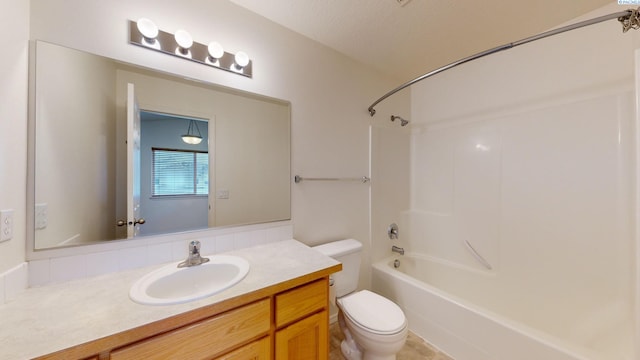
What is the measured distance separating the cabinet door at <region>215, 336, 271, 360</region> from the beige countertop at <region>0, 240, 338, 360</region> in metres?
0.22

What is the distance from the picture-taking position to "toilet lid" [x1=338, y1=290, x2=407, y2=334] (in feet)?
4.18

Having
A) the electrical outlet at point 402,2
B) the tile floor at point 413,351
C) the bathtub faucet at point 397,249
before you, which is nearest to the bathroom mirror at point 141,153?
the electrical outlet at point 402,2

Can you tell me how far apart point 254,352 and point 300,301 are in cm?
26

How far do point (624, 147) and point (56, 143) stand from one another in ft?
10.3

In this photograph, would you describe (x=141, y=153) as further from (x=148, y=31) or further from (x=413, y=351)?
(x=413, y=351)

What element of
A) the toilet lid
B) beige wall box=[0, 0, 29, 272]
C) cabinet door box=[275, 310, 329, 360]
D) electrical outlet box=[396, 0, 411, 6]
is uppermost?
electrical outlet box=[396, 0, 411, 6]

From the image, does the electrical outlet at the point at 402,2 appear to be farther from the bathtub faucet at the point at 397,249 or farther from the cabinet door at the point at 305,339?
the bathtub faucet at the point at 397,249

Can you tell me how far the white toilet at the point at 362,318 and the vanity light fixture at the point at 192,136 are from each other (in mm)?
1139

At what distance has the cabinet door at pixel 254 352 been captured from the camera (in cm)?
82

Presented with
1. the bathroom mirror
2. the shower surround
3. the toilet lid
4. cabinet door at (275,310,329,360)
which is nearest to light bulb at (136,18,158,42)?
the bathroom mirror

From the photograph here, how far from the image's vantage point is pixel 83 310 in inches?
29.0

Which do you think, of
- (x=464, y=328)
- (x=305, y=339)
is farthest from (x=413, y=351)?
(x=305, y=339)

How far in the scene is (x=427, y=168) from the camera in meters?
2.42

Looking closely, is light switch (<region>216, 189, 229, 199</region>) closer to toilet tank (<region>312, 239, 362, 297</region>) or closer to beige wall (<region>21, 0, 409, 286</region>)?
beige wall (<region>21, 0, 409, 286</region>)
